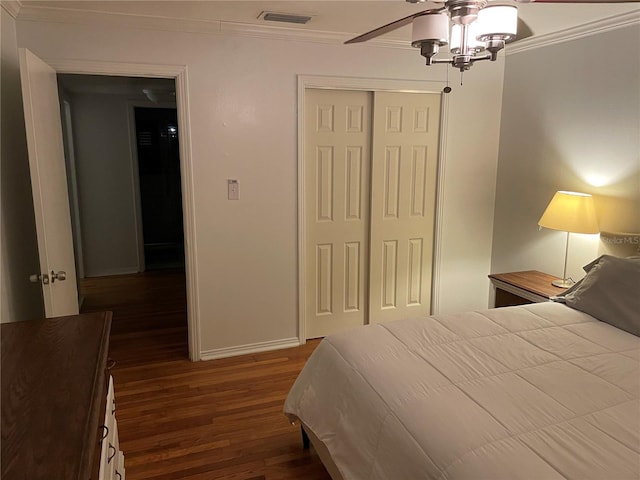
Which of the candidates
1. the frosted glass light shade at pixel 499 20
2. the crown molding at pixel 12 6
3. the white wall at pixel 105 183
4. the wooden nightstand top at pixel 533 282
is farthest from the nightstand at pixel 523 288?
the white wall at pixel 105 183

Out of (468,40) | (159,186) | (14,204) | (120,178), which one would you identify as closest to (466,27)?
(468,40)

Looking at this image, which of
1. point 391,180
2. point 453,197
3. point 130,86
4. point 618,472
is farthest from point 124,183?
point 618,472

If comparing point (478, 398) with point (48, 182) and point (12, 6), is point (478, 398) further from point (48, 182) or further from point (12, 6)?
point (12, 6)

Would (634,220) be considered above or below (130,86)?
below

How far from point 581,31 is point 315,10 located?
1802 millimetres

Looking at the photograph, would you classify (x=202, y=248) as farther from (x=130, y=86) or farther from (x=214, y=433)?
(x=130, y=86)

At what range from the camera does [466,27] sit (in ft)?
6.12

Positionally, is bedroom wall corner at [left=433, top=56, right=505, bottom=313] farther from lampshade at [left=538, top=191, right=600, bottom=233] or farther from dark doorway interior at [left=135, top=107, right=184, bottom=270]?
dark doorway interior at [left=135, top=107, right=184, bottom=270]

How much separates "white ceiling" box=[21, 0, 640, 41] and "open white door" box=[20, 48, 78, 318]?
0.52 m

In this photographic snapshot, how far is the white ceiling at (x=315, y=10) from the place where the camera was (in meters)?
2.66

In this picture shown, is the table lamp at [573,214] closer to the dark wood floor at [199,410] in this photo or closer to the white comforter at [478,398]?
the white comforter at [478,398]

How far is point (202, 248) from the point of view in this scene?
3357mm

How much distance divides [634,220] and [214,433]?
2.82 meters

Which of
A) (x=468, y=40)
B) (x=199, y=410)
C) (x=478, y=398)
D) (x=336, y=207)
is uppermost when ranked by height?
(x=468, y=40)
